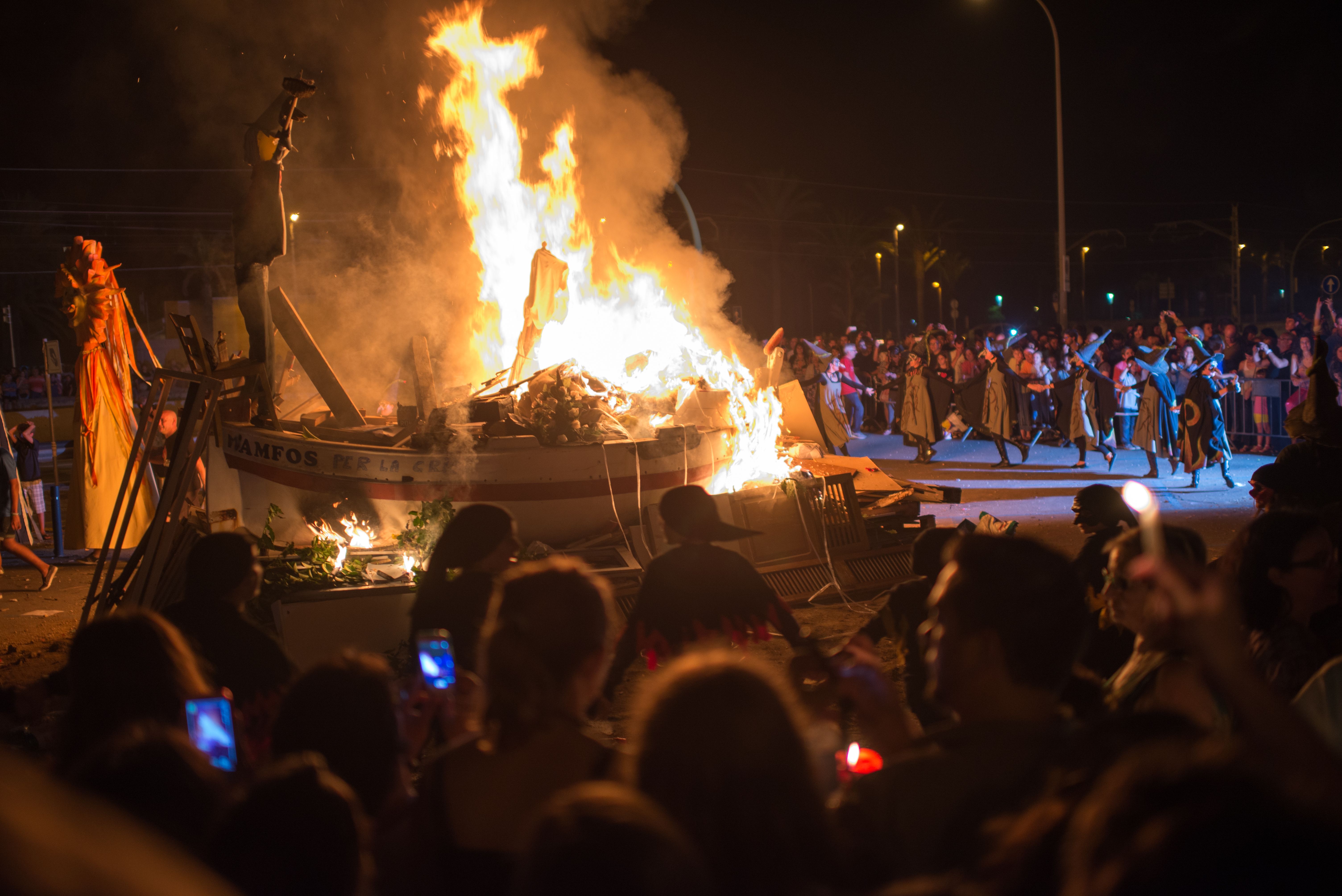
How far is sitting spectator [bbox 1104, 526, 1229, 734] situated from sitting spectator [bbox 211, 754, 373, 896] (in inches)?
63.2

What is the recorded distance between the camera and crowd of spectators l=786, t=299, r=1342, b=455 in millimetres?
15906

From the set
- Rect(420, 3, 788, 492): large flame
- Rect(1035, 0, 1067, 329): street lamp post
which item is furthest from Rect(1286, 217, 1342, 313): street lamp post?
Rect(420, 3, 788, 492): large flame

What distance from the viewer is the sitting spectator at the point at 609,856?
1.34 m

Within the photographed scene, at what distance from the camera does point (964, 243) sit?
88.4 metres

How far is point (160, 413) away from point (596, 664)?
5374 mm

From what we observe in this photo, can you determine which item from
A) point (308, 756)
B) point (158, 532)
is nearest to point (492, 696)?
point (308, 756)

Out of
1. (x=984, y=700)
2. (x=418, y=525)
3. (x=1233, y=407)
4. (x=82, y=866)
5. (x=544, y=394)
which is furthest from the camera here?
(x=1233, y=407)

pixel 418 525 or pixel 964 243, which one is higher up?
pixel 964 243

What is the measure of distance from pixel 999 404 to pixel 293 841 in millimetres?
16924

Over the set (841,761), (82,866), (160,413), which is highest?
(160,413)

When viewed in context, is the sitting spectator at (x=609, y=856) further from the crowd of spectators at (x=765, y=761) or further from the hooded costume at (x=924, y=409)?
the hooded costume at (x=924, y=409)

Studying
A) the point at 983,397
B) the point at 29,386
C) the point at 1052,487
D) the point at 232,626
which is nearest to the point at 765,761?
the point at 232,626

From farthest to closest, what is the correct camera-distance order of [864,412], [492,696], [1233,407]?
[864,412] < [1233,407] < [492,696]

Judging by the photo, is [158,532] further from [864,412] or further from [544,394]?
[864,412]
